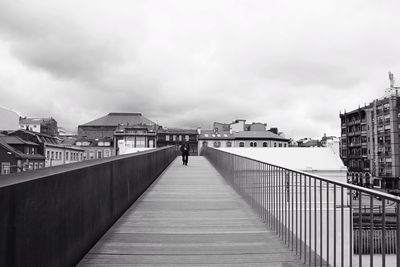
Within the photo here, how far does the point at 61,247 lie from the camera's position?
3879 millimetres

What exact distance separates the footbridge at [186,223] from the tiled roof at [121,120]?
114 m

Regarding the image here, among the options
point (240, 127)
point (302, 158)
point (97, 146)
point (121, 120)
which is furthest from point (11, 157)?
point (121, 120)

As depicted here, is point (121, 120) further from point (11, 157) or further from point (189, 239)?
point (189, 239)

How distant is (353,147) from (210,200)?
93.0 metres

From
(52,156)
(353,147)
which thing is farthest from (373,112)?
(52,156)

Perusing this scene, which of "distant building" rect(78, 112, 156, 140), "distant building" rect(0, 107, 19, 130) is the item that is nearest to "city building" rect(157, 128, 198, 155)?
"distant building" rect(78, 112, 156, 140)

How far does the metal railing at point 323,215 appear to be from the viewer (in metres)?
2.91

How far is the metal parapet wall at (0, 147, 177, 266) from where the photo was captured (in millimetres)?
2869

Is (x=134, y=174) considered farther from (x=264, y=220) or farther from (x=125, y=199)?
(x=264, y=220)

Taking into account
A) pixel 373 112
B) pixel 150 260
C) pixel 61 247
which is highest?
pixel 373 112

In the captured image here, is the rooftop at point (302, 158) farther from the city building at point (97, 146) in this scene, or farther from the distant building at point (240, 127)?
the city building at point (97, 146)

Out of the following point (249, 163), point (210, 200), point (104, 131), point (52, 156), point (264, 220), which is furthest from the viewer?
point (104, 131)

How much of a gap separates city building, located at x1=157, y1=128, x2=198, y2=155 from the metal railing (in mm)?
92061

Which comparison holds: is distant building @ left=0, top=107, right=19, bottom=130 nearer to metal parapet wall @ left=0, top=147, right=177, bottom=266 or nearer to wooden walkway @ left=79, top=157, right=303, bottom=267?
wooden walkway @ left=79, top=157, right=303, bottom=267
